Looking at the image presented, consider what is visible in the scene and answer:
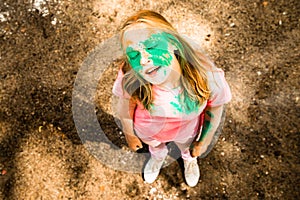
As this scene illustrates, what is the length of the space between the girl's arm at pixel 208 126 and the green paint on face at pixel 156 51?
0.52 metres

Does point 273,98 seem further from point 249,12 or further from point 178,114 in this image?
point 178,114

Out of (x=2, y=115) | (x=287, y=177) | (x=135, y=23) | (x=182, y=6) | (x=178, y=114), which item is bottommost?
(x=2, y=115)

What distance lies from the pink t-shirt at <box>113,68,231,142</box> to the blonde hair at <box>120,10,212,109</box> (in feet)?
0.12

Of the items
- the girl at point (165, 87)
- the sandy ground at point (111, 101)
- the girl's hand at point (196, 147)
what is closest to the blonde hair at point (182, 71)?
the girl at point (165, 87)

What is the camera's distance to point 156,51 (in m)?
1.63

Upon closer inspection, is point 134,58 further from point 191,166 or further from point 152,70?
point 191,166

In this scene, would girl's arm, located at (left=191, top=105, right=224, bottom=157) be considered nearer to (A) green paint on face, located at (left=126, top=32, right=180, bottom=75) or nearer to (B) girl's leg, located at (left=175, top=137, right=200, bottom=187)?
(B) girl's leg, located at (left=175, top=137, right=200, bottom=187)

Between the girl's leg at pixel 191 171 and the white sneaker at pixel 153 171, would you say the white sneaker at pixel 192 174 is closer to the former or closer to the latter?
the girl's leg at pixel 191 171

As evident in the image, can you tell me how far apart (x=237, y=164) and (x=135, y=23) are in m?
1.40

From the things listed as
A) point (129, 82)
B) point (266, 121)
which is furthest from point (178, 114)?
point (266, 121)

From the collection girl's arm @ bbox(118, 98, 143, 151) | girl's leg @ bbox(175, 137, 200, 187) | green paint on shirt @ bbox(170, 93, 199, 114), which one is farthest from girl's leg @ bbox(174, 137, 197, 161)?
green paint on shirt @ bbox(170, 93, 199, 114)

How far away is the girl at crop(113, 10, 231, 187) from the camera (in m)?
1.64

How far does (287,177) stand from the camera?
2.63 m

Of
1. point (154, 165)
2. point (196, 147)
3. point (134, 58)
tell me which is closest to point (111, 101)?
point (154, 165)
